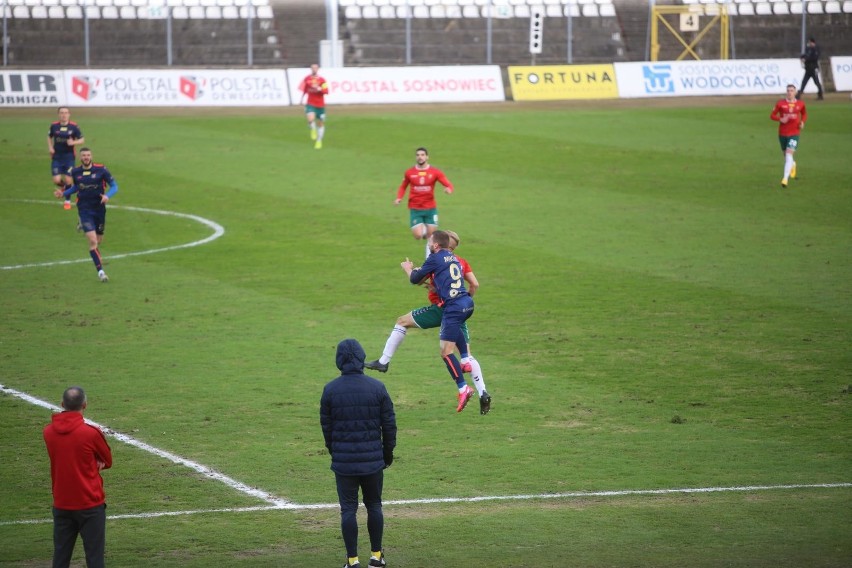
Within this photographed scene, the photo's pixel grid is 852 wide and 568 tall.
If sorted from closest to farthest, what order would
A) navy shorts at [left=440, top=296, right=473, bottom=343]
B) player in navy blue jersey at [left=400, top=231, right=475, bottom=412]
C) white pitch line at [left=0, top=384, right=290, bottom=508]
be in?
white pitch line at [left=0, top=384, right=290, bottom=508]
player in navy blue jersey at [left=400, top=231, right=475, bottom=412]
navy shorts at [left=440, top=296, right=473, bottom=343]

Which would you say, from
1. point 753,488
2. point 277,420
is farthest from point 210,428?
point 753,488

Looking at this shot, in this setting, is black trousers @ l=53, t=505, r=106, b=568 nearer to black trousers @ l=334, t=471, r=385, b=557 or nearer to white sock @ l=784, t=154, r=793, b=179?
black trousers @ l=334, t=471, r=385, b=557

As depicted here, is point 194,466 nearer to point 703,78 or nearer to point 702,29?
point 703,78

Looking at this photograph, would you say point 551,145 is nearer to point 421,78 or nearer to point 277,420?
point 421,78

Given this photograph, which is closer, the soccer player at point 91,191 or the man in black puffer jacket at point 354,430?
the man in black puffer jacket at point 354,430

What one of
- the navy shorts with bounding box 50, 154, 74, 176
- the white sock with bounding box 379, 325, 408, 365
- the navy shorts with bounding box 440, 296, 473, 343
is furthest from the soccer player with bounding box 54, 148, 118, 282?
the navy shorts with bounding box 440, 296, 473, 343

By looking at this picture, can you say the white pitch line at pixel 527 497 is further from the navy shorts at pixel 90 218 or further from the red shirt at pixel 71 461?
the navy shorts at pixel 90 218

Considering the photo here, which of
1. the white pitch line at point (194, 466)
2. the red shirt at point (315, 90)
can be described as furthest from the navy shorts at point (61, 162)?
the white pitch line at point (194, 466)

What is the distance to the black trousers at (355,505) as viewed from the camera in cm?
1011

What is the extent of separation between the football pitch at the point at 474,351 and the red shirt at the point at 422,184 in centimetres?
142

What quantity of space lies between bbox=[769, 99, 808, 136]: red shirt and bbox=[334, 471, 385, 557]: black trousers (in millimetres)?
24159

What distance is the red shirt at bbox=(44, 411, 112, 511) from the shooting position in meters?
9.27

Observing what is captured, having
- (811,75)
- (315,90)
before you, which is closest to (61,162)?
(315,90)

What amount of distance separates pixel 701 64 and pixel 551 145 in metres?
16.2
